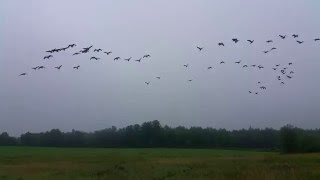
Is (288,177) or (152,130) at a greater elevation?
(152,130)

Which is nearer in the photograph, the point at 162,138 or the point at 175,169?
the point at 175,169

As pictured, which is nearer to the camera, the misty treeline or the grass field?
the grass field

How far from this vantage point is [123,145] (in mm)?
123625

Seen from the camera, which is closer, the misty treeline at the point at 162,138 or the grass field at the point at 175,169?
the grass field at the point at 175,169

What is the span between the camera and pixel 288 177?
2267 cm

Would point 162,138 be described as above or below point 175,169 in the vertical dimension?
above

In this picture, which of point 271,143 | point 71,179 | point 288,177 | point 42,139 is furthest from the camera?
point 42,139

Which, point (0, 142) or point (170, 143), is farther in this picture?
point (0, 142)

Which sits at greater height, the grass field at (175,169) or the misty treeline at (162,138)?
the misty treeline at (162,138)

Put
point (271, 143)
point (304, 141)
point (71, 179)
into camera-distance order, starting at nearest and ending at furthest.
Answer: point (71, 179), point (304, 141), point (271, 143)

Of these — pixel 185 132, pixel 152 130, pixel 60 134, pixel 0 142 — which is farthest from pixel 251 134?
pixel 0 142

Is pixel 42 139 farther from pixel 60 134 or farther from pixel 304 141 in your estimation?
pixel 304 141

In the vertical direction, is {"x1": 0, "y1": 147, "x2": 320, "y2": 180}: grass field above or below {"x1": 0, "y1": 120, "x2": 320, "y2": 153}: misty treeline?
below

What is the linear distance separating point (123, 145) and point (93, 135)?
12377mm
